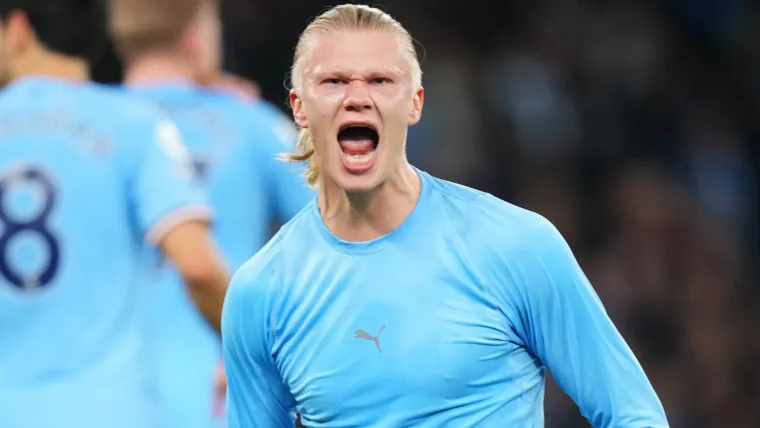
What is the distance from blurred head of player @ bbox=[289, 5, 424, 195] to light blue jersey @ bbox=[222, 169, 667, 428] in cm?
15

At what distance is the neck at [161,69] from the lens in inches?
191

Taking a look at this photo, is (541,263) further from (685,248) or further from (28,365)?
(685,248)

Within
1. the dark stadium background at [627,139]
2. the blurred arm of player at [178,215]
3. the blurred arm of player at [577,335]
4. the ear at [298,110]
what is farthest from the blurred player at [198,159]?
the dark stadium background at [627,139]

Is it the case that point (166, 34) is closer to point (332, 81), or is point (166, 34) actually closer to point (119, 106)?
point (119, 106)

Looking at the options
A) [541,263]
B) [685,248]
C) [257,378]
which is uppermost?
[541,263]

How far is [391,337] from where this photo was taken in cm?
275

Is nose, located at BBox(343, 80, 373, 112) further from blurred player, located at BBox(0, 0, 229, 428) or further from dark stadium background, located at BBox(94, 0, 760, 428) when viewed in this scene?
dark stadium background, located at BBox(94, 0, 760, 428)

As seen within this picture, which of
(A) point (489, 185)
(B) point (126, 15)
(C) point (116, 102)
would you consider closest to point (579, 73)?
(A) point (489, 185)

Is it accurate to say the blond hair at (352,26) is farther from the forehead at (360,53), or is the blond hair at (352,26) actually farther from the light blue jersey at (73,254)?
the light blue jersey at (73,254)

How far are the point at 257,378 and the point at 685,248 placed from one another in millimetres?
6283

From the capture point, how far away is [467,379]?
2713 millimetres

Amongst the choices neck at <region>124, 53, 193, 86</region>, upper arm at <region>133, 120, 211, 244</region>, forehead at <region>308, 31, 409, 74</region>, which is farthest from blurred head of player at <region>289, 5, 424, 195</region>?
neck at <region>124, 53, 193, 86</region>

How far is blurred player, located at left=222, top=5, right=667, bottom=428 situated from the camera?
8.78 ft

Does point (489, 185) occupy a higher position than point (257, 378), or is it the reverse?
point (257, 378)
